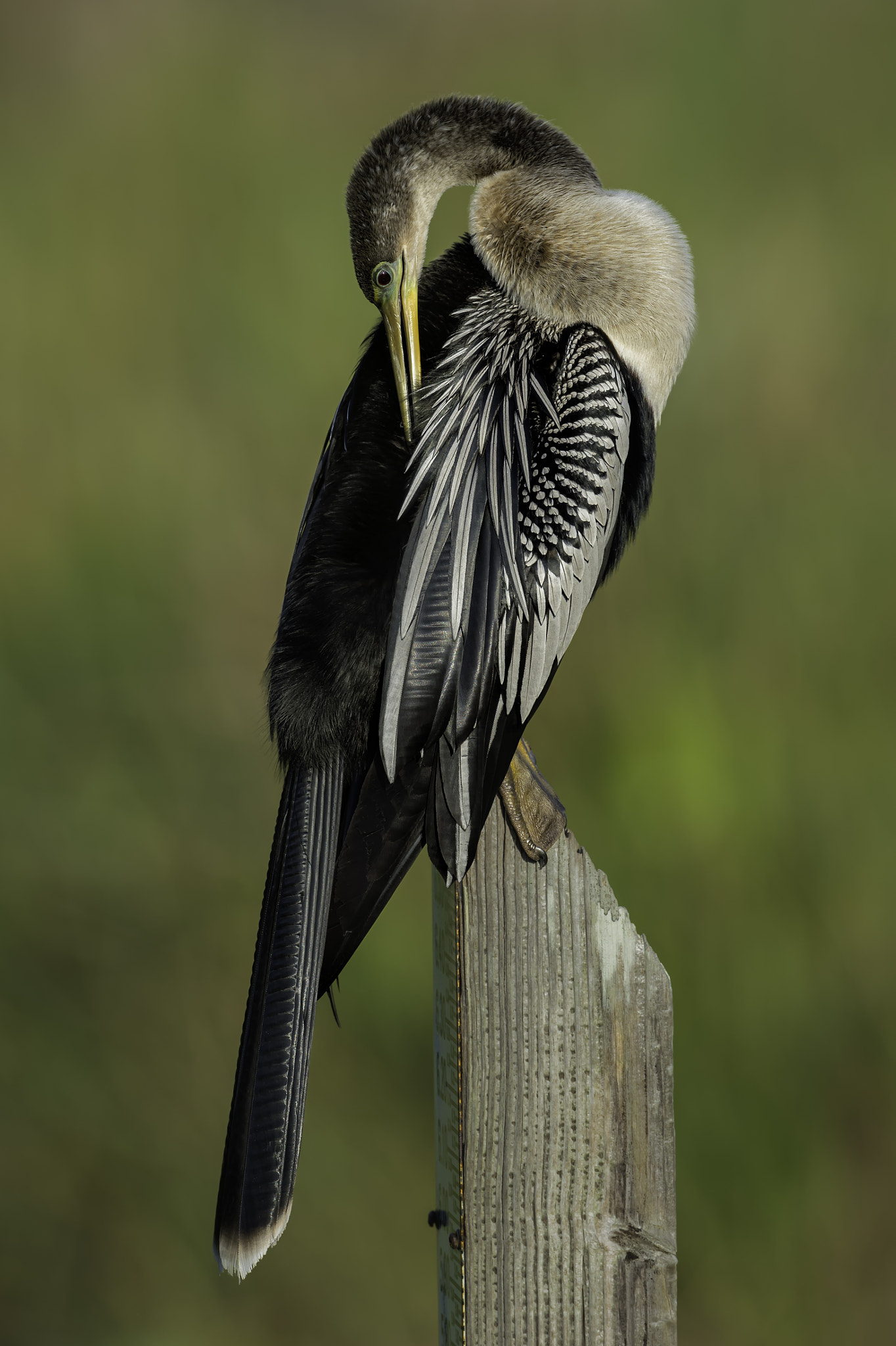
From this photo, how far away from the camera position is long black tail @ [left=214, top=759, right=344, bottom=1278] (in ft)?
4.08

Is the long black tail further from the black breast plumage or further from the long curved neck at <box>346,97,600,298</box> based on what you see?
the long curved neck at <box>346,97,600,298</box>

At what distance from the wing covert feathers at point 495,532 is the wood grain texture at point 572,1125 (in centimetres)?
28

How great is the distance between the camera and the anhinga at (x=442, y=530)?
4.35ft

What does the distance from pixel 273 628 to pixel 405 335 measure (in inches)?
43.5

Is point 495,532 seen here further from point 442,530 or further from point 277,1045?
point 277,1045

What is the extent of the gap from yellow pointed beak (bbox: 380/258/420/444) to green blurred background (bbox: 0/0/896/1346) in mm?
982

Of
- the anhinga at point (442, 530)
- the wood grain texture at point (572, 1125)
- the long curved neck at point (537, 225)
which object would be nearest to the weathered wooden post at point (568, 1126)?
the wood grain texture at point (572, 1125)

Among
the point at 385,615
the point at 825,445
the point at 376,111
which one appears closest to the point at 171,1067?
the point at 385,615

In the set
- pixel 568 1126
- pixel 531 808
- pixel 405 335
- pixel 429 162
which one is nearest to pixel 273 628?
pixel 405 335

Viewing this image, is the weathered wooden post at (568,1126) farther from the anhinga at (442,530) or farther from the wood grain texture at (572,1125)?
the anhinga at (442,530)

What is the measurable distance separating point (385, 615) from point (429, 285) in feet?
2.34

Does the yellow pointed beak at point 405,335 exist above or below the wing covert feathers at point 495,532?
above

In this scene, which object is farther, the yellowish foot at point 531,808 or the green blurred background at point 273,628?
the green blurred background at point 273,628

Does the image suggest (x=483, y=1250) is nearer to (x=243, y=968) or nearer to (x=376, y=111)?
(x=243, y=968)
